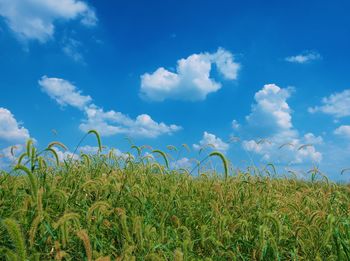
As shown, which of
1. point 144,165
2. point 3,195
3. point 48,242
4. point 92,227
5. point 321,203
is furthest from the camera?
point 144,165

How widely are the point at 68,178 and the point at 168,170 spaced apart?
2.02m

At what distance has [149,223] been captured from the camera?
4848 mm

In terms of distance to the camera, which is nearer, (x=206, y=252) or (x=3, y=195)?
(x=206, y=252)

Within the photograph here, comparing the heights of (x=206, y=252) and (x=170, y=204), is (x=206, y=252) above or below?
below

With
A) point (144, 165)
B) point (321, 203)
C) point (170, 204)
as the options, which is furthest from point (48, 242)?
point (321, 203)

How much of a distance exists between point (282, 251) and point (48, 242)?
2318mm

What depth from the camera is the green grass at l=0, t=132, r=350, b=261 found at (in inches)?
151

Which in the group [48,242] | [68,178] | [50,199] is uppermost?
[68,178]

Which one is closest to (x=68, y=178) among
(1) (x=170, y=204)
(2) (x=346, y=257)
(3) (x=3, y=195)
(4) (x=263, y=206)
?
(3) (x=3, y=195)

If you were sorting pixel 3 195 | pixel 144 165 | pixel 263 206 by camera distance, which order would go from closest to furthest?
pixel 3 195 → pixel 263 206 → pixel 144 165

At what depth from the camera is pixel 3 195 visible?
514 cm

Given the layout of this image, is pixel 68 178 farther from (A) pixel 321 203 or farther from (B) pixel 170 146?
(A) pixel 321 203

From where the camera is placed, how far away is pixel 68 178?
5.90 m

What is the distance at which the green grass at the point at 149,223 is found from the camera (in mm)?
3832
